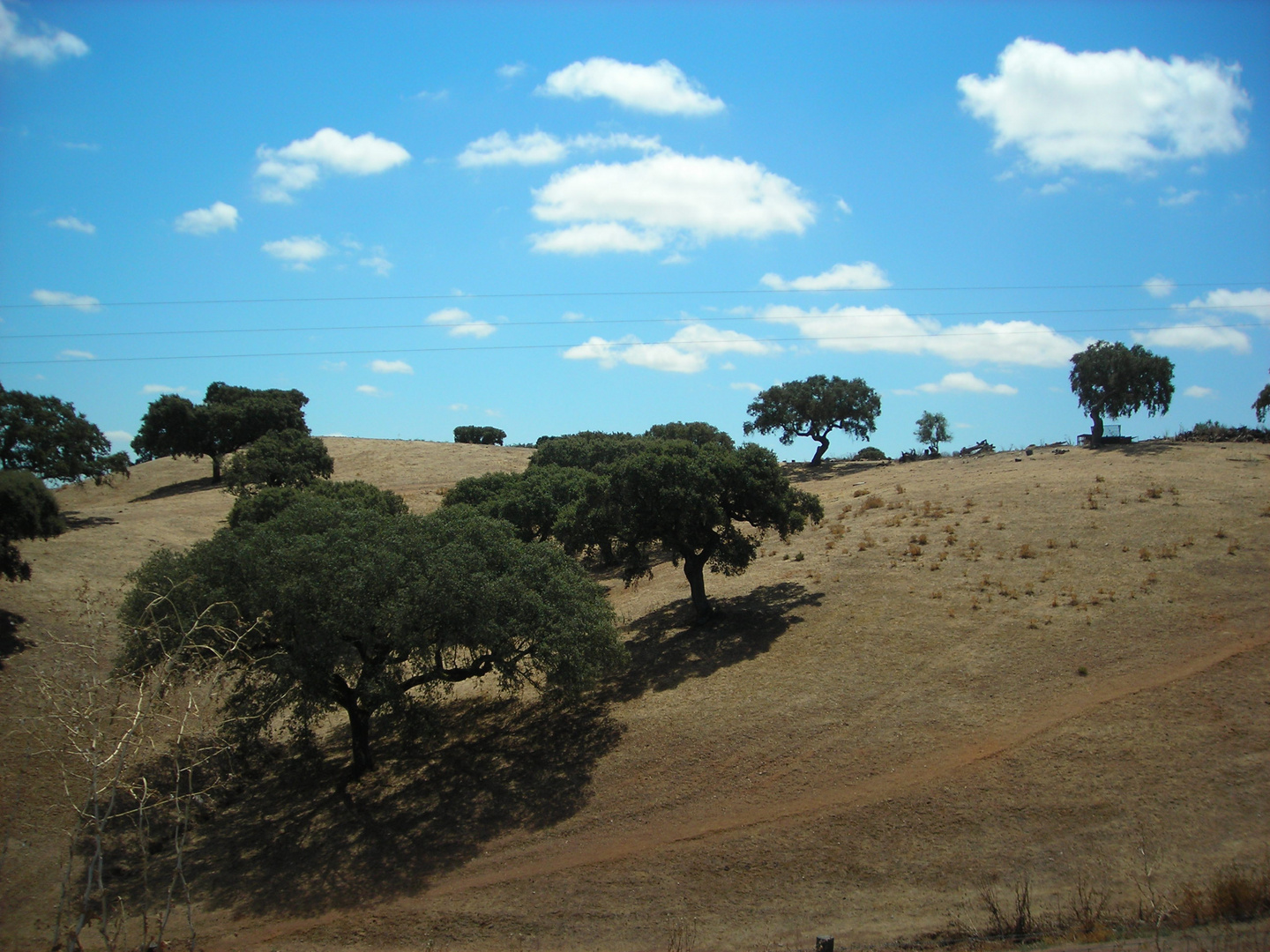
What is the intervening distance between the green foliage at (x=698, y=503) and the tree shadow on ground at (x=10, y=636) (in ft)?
70.9

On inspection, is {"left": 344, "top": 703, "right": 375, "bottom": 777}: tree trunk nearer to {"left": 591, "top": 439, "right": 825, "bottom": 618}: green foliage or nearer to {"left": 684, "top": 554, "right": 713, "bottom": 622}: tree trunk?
{"left": 591, "top": 439, "right": 825, "bottom": 618}: green foliage

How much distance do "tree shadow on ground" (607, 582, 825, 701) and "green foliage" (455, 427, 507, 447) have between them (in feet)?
310

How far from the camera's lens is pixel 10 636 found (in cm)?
2747

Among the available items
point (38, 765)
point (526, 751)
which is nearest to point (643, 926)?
point (526, 751)

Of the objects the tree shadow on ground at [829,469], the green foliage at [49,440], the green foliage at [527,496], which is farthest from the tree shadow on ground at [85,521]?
the tree shadow on ground at [829,469]

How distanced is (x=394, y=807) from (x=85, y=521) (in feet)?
138

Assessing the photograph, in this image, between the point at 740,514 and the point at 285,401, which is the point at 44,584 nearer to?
the point at 740,514

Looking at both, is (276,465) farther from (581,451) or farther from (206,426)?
(581,451)

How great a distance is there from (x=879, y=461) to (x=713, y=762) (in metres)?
58.3

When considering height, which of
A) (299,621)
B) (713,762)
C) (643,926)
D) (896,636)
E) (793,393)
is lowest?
(643,926)

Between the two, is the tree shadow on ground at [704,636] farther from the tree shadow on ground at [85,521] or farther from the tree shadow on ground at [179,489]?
the tree shadow on ground at [179,489]

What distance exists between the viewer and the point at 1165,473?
40.8 m

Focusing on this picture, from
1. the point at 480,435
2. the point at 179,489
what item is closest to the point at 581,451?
the point at 179,489

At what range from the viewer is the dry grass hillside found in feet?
51.2
